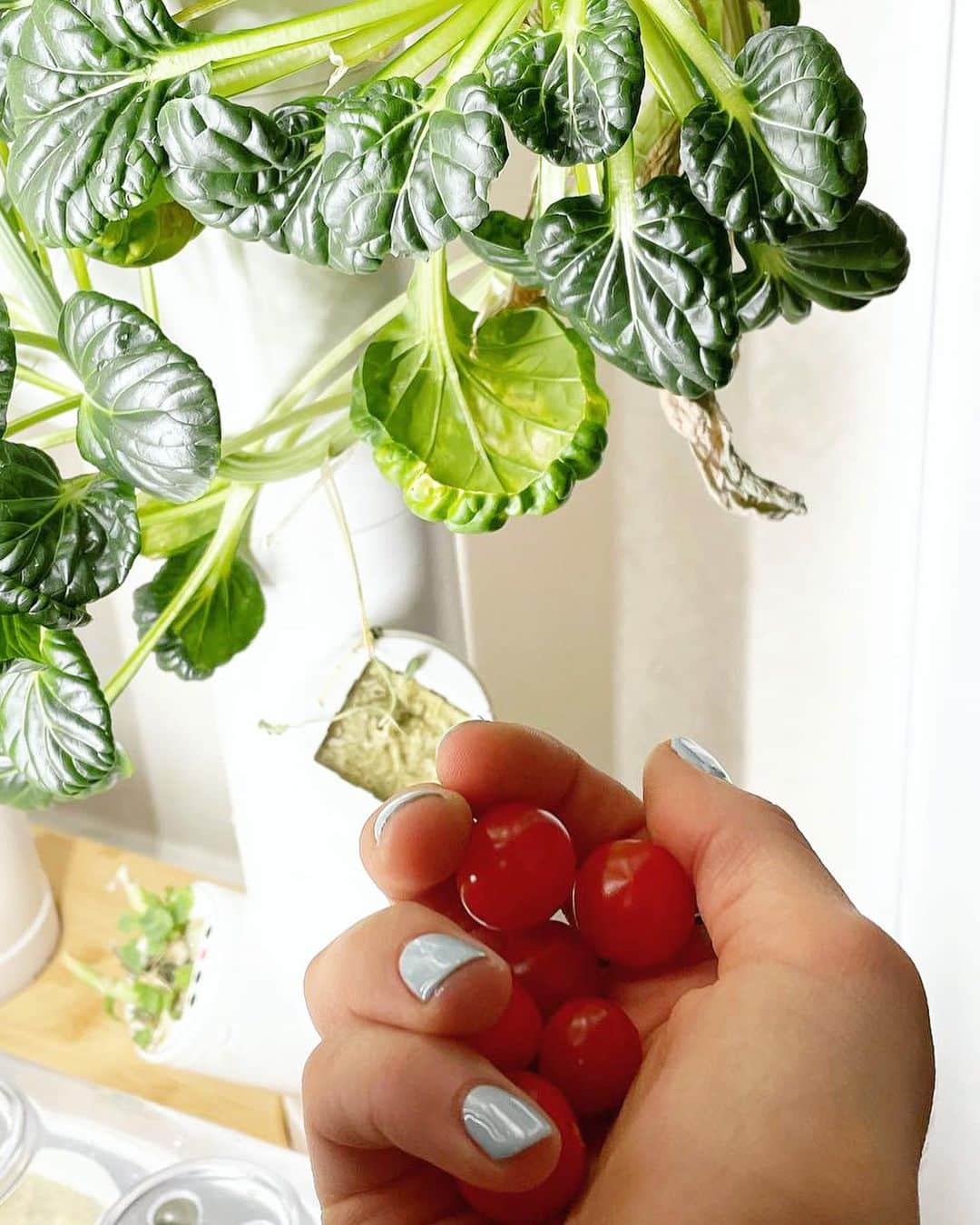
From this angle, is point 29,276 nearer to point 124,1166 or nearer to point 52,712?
point 52,712

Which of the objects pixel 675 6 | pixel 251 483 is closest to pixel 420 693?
pixel 251 483

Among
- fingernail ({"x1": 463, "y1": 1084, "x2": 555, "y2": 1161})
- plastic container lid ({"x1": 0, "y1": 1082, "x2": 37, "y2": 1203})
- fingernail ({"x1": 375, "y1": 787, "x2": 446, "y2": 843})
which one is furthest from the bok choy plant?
plastic container lid ({"x1": 0, "y1": 1082, "x2": 37, "y2": 1203})

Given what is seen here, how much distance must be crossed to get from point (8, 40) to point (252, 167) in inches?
4.3

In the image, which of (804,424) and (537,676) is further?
(537,676)

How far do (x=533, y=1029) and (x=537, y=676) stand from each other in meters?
0.64

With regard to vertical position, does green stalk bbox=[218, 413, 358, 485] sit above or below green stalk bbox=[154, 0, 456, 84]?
below

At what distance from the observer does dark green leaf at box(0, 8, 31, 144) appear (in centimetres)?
44

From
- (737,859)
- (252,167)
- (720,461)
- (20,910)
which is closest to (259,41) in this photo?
(252,167)

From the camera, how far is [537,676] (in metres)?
1.11

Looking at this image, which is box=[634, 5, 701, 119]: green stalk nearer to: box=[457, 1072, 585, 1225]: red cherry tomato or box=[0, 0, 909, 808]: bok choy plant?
box=[0, 0, 909, 808]: bok choy plant

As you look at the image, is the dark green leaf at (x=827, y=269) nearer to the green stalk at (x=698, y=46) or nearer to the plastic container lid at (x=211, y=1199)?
the green stalk at (x=698, y=46)

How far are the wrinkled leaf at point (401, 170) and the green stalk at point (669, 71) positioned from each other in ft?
0.23

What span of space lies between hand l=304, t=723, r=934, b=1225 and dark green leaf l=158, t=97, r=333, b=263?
8.8 inches

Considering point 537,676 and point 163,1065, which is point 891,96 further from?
point 163,1065
